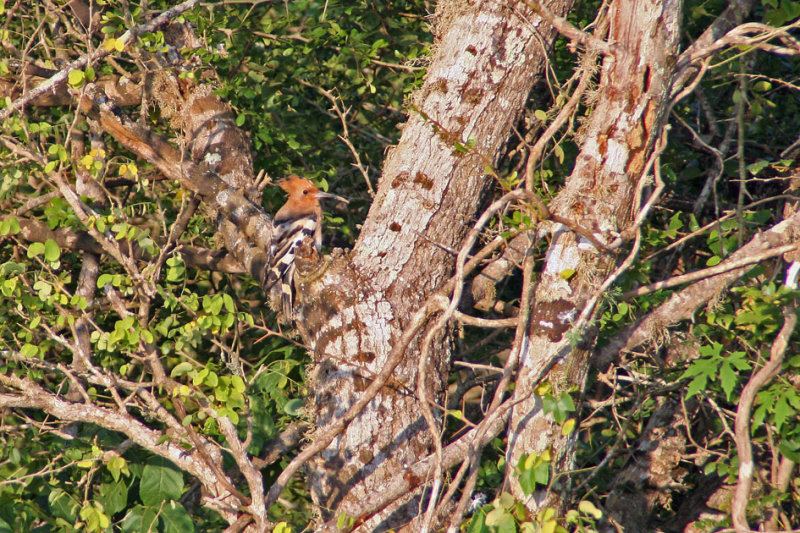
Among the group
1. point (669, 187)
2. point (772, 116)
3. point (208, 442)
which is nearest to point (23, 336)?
point (208, 442)

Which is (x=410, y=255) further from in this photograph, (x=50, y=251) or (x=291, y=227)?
(x=50, y=251)

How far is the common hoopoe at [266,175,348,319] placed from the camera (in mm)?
4102

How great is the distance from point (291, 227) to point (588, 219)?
2.27m

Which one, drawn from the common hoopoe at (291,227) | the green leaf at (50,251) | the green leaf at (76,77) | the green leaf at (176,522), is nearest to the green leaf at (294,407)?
the common hoopoe at (291,227)

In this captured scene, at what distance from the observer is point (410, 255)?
3.79m

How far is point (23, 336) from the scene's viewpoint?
4105 millimetres

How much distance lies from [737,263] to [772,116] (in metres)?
2.25

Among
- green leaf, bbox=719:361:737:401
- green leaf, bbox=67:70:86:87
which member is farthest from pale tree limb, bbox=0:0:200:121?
green leaf, bbox=719:361:737:401

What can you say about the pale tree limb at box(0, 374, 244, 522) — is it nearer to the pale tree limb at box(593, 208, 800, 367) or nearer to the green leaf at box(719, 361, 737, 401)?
the pale tree limb at box(593, 208, 800, 367)

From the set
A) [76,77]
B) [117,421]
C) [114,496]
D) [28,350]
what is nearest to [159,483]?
[114,496]

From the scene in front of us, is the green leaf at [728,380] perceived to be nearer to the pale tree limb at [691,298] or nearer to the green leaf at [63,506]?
the pale tree limb at [691,298]

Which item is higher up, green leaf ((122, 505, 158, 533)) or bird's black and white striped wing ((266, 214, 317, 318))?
bird's black and white striped wing ((266, 214, 317, 318))

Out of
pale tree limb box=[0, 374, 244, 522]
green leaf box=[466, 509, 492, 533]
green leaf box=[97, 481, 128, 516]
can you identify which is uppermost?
green leaf box=[466, 509, 492, 533]

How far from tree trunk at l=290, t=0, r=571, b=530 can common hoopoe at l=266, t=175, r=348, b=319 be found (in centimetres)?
32
